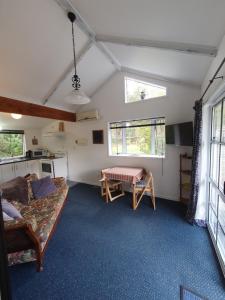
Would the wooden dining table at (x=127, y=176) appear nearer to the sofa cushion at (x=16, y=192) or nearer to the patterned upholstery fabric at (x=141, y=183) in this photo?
the patterned upholstery fabric at (x=141, y=183)

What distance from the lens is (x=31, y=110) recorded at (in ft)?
11.6

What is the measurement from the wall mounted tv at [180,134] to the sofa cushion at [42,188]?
2.55m

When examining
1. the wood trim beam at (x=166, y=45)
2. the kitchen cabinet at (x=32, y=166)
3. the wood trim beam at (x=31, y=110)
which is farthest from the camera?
the kitchen cabinet at (x=32, y=166)

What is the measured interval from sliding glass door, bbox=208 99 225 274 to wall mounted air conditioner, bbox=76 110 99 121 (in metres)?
2.79

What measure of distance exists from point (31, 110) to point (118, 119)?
211cm

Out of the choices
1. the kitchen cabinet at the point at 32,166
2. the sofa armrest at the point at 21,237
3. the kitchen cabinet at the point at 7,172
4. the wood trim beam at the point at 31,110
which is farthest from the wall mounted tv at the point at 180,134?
the kitchen cabinet at the point at 7,172

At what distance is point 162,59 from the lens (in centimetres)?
246

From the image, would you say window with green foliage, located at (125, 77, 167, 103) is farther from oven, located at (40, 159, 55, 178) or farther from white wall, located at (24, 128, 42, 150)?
white wall, located at (24, 128, 42, 150)

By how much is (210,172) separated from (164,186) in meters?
1.29

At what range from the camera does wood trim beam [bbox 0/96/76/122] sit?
307 centimetres

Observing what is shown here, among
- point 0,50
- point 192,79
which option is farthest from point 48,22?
point 192,79

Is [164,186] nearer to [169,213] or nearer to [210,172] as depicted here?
[169,213]

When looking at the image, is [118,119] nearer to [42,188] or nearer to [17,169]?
[42,188]

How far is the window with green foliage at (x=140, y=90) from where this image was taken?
345 centimetres
